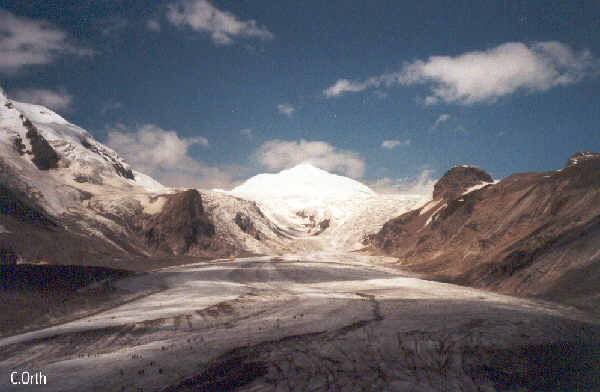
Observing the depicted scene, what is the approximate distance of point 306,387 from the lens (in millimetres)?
7879

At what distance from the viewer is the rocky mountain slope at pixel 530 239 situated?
17.8m

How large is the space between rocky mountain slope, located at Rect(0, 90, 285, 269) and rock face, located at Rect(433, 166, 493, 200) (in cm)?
4164

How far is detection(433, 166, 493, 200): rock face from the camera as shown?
241 ft

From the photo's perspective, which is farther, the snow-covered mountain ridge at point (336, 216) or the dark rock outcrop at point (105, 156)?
the snow-covered mountain ridge at point (336, 216)

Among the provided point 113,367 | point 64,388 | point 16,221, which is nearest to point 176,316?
point 113,367

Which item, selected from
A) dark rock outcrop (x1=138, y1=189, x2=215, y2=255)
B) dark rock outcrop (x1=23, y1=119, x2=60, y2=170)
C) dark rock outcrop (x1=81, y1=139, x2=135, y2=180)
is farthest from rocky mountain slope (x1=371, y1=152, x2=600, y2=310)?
dark rock outcrop (x1=81, y1=139, x2=135, y2=180)

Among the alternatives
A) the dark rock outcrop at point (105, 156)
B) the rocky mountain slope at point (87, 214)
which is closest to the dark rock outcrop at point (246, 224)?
the rocky mountain slope at point (87, 214)

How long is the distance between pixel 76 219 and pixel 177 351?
1920 inches

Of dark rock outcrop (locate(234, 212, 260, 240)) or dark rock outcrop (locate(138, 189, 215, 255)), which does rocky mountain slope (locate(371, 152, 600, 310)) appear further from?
dark rock outcrop (locate(138, 189, 215, 255))

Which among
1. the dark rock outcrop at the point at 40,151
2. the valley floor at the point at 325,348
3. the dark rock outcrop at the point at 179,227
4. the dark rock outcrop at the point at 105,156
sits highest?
the dark rock outcrop at the point at 105,156

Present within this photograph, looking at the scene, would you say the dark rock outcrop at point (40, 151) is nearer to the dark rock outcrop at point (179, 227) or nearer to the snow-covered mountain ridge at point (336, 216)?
the dark rock outcrop at point (179, 227)

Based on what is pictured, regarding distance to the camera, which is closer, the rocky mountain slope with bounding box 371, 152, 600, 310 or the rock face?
the rocky mountain slope with bounding box 371, 152, 600, 310

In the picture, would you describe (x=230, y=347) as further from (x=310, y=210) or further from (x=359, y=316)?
(x=310, y=210)

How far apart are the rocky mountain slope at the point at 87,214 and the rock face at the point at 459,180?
137 feet
